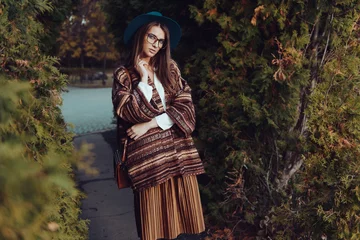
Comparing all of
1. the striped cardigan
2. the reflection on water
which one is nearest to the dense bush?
the striped cardigan

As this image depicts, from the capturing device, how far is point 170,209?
8.75ft

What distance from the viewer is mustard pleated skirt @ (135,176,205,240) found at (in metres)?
2.63

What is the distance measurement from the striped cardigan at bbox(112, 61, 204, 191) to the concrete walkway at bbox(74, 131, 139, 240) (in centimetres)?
120

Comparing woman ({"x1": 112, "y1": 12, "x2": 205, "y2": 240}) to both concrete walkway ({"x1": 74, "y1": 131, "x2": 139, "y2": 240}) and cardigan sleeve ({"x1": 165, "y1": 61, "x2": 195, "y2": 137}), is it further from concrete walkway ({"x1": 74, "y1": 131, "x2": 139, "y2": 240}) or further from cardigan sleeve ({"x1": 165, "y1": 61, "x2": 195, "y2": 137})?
concrete walkway ({"x1": 74, "y1": 131, "x2": 139, "y2": 240})

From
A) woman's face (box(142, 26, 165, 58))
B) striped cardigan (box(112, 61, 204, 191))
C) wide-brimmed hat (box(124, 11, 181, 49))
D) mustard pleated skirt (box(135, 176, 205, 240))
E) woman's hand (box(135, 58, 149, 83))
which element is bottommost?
mustard pleated skirt (box(135, 176, 205, 240))

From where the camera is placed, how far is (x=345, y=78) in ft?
8.55

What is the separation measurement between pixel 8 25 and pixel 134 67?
33.9 inches

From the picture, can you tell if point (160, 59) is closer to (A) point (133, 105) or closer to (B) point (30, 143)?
(A) point (133, 105)

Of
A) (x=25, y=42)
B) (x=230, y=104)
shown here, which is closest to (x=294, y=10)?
(x=230, y=104)

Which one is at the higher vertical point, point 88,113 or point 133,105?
point 133,105

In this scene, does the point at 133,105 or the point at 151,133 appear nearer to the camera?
the point at 133,105

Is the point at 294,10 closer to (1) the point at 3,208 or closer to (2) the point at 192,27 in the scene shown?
(2) the point at 192,27

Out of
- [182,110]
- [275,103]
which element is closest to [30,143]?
[182,110]

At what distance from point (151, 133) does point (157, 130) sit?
45 millimetres
